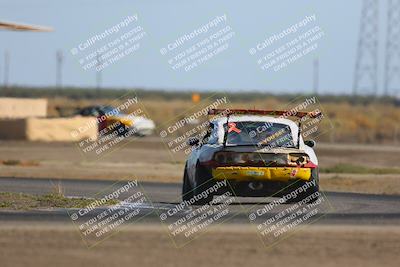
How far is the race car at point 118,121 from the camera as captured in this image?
196ft

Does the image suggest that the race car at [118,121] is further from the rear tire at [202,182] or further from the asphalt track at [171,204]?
the rear tire at [202,182]

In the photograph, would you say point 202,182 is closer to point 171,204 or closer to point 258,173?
point 258,173

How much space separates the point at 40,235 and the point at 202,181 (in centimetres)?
559

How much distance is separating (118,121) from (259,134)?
1534 inches

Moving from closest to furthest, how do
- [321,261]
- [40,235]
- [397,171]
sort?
[321,261]
[40,235]
[397,171]

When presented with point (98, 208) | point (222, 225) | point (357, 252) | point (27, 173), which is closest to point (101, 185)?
point (27, 173)

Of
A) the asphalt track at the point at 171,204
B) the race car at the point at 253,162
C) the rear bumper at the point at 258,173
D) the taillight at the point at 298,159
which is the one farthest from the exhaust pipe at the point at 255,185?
the taillight at the point at 298,159

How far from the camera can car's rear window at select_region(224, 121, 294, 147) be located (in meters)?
21.4

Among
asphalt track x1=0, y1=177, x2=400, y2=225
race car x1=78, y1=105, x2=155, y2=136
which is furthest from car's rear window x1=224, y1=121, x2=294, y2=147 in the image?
race car x1=78, y1=105, x2=155, y2=136

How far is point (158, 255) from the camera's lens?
1391 centimetres

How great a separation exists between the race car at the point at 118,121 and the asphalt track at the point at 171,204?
28785 mm

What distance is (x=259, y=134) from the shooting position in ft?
70.4

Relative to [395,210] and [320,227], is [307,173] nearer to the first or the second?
[395,210]

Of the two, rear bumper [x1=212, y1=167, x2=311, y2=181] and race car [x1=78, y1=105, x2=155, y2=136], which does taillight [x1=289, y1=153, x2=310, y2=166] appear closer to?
rear bumper [x1=212, y1=167, x2=311, y2=181]
